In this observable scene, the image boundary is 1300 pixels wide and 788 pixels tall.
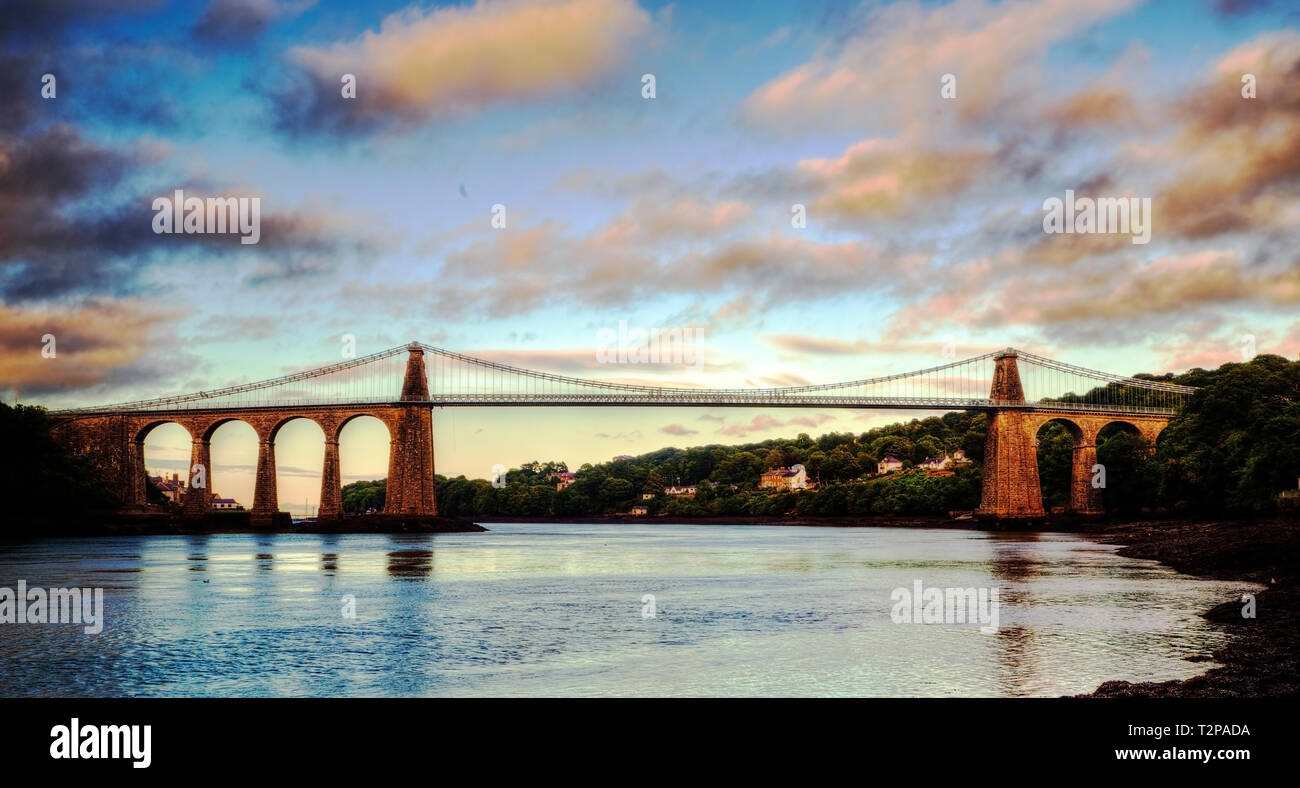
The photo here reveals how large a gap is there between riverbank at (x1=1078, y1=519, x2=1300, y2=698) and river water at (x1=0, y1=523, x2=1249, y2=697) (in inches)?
28.6

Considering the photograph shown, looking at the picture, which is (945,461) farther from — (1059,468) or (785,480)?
(1059,468)

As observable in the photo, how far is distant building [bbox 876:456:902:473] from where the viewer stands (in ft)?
458

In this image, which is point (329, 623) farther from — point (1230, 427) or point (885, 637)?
point (1230, 427)

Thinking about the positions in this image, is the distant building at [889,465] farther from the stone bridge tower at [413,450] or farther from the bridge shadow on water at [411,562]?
the bridge shadow on water at [411,562]

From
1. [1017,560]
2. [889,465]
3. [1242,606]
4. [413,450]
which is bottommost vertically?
[1017,560]

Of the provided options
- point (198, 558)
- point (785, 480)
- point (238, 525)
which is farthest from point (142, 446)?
point (785, 480)

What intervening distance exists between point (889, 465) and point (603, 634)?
12578 centimetres

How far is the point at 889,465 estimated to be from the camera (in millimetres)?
141750

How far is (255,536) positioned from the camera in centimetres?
9019

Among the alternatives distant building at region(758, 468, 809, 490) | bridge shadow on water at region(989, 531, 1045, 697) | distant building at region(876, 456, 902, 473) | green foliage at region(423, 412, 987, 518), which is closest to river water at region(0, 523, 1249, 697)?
bridge shadow on water at region(989, 531, 1045, 697)

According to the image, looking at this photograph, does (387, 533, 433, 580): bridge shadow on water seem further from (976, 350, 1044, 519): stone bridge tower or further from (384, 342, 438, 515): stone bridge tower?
(976, 350, 1044, 519): stone bridge tower

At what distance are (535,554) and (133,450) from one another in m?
54.4
